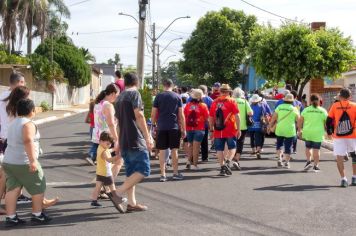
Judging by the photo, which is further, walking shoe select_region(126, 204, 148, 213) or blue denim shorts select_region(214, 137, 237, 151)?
blue denim shorts select_region(214, 137, 237, 151)

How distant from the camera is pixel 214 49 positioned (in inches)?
2254

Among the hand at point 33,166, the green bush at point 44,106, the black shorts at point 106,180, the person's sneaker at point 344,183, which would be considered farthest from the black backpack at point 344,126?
the green bush at point 44,106

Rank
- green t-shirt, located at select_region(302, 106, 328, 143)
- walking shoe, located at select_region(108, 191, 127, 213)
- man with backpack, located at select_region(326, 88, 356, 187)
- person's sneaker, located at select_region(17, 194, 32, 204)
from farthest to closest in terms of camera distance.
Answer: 1. green t-shirt, located at select_region(302, 106, 328, 143)
2. man with backpack, located at select_region(326, 88, 356, 187)
3. person's sneaker, located at select_region(17, 194, 32, 204)
4. walking shoe, located at select_region(108, 191, 127, 213)

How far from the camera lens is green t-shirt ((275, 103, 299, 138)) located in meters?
13.5

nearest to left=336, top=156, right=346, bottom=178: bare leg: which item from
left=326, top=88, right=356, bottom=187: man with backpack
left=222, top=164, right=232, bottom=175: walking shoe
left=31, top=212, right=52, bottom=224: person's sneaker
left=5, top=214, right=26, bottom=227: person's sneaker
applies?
left=326, top=88, right=356, bottom=187: man with backpack

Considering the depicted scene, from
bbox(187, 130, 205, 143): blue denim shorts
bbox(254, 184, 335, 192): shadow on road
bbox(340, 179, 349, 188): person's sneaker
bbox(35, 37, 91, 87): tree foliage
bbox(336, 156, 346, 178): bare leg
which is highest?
bbox(35, 37, 91, 87): tree foliage

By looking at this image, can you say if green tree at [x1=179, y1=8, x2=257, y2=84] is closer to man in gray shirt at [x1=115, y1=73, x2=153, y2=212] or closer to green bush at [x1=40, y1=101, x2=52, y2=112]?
green bush at [x1=40, y1=101, x2=52, y2=112]

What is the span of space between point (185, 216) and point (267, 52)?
2493 centimetres

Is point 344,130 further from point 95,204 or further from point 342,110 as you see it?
point 95,204

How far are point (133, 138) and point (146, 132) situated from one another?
0.20 metres

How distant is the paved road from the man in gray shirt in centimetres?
53

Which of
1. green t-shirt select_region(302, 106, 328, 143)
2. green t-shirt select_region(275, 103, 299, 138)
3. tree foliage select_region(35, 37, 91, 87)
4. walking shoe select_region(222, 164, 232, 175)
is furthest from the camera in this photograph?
tree foliage select_region(35, 37, 91, 87)

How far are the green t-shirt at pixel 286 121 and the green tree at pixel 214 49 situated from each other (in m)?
43.9

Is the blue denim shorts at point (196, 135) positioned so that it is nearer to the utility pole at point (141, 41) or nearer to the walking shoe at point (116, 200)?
the walking shoe at point (116, 200)
